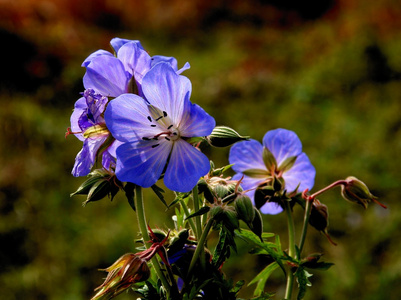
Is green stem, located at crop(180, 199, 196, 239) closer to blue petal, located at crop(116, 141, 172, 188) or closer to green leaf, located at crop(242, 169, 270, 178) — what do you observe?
blue petal, located at crop(116, 141, 172, 188)

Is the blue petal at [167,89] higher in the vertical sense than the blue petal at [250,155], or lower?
higher

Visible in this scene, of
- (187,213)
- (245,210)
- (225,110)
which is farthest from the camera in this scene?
(225,110)

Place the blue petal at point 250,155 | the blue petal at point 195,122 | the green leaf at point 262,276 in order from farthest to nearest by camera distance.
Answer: the blue petal at point 250,155 → the green leaf at point 262,276 → the blue petal at point 195,122

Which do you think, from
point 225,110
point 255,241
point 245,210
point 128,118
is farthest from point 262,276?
point 225,110

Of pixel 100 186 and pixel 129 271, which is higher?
pixel 100 186

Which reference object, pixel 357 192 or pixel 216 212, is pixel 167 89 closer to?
pixel 216 212

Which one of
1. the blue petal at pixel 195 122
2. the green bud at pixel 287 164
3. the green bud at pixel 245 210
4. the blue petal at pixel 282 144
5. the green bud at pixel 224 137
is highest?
the blue petal at pixel 195 122

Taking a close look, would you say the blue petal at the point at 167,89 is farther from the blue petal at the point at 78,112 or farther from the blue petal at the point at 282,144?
the blue petal at the point at 282,144

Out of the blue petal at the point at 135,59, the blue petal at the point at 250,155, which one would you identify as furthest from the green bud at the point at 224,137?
the blue petal at the point at 250,155
